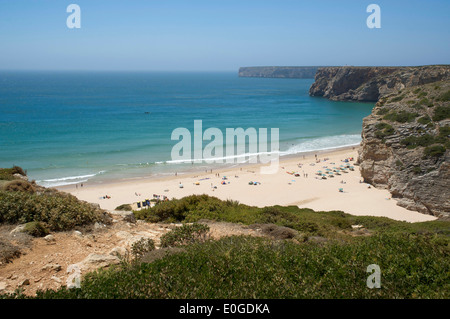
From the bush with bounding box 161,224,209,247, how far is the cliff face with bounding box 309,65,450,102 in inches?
2685

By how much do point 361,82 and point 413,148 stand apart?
236 ft

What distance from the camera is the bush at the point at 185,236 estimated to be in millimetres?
7352

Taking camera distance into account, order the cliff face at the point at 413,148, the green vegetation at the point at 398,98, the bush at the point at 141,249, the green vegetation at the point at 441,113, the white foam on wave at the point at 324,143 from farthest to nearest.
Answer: the white foam on wave at the point at 324,143 < the green vegetation at the point at 398,98 < the green vegetation at the point at 441,113 < the cliff face at the point at 413,148 < the bush at the point at 141,249

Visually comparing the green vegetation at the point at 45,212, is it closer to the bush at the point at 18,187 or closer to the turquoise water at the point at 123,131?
the bush at the point at 18,187

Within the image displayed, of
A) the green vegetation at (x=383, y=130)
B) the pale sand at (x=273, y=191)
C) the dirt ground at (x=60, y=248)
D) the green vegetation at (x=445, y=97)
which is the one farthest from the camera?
the green vegetation at (x=383, y=130)

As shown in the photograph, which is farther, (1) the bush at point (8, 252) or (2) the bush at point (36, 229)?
(2) the bush at point (36, 229)

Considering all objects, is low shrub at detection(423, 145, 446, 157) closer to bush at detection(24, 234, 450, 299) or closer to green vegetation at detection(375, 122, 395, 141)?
green vegetation at detection(375, 122, 395, 141)

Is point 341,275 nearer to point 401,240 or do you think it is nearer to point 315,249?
point 315,249

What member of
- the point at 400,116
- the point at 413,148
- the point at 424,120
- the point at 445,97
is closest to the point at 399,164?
the point at 413,148

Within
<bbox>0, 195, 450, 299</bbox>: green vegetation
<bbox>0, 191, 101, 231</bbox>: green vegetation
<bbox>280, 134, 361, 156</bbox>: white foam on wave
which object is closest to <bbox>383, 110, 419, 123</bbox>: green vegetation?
<bbox>280, 134, 361, 156</bbox>: white foam on wave

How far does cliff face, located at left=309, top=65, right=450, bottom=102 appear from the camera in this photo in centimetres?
7194

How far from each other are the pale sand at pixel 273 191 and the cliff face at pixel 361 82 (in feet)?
160

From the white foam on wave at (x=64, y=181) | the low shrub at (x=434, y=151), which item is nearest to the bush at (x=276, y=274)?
the low shrub at (x=434, y=151)
